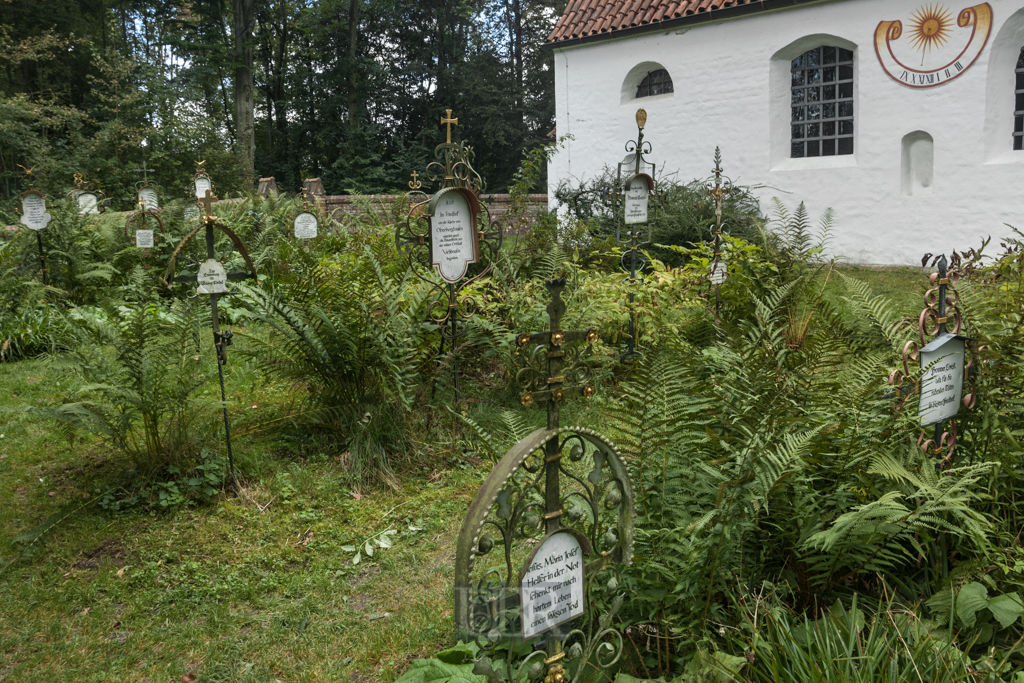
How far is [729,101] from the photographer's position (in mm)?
14281

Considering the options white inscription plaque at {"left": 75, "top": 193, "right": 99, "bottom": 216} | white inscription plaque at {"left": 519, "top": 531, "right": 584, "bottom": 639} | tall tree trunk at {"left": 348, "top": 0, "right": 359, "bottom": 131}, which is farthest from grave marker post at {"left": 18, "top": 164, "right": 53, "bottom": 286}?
tall tree trunk at {"left": 348, "top": 0, "right": 359, "bottom": 131}

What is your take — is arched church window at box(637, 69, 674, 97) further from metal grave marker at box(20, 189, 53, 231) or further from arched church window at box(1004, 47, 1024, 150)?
metal grave marker at box(20, 189, 53, 231)

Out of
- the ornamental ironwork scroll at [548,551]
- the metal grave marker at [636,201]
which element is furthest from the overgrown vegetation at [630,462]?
the metal grave marker at [636,201]

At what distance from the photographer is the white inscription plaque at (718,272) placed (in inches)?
263

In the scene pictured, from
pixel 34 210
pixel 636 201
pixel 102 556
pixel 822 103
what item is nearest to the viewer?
pixel 102 556

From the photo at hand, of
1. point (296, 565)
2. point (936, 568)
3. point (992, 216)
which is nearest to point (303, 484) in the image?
point (296, 565)

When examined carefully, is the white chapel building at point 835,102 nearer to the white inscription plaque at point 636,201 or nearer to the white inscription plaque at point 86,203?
the white inscription plaque at point 636,201

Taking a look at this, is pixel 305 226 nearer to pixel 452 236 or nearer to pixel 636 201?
pixel 636 201

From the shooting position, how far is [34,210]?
29.7ft

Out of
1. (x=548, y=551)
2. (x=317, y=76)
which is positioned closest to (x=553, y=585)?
(x=548, y=551)

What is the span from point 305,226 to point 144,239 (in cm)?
202

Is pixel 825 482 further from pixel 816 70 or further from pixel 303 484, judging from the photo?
pixel 816 70

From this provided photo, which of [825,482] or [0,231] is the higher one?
[0,231]

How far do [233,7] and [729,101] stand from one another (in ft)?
73.2
